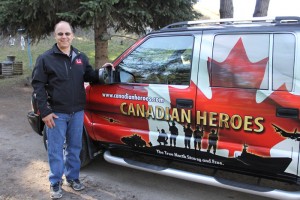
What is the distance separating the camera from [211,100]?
333 centimetres

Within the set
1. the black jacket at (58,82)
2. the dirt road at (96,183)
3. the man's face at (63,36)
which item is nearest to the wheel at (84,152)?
the dirt road at (96,183)

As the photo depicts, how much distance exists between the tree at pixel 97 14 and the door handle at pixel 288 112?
4.81m

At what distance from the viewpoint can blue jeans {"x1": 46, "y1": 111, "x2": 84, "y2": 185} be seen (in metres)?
3.62

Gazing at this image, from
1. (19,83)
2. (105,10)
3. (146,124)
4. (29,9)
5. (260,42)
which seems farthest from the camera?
(19,83)

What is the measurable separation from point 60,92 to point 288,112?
7.10 ft

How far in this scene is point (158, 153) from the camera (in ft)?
12.4

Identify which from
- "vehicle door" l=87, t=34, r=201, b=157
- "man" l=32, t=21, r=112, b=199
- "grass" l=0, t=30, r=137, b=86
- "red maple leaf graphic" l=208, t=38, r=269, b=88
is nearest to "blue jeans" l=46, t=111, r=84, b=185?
"man" l=32, t=21, r=112, b=199

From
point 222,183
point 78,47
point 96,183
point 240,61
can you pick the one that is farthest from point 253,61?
point 78,47

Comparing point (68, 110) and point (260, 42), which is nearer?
point (260, 42)

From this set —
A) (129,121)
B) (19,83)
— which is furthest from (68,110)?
(19,83)

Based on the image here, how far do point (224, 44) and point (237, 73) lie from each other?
318mm

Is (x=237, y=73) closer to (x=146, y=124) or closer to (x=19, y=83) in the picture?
(x=146, y=124)

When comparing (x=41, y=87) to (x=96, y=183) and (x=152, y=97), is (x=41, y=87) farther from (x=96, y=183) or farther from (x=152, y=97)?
(x=96, y=183)

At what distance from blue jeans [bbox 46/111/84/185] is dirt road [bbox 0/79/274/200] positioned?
0.26 meters
